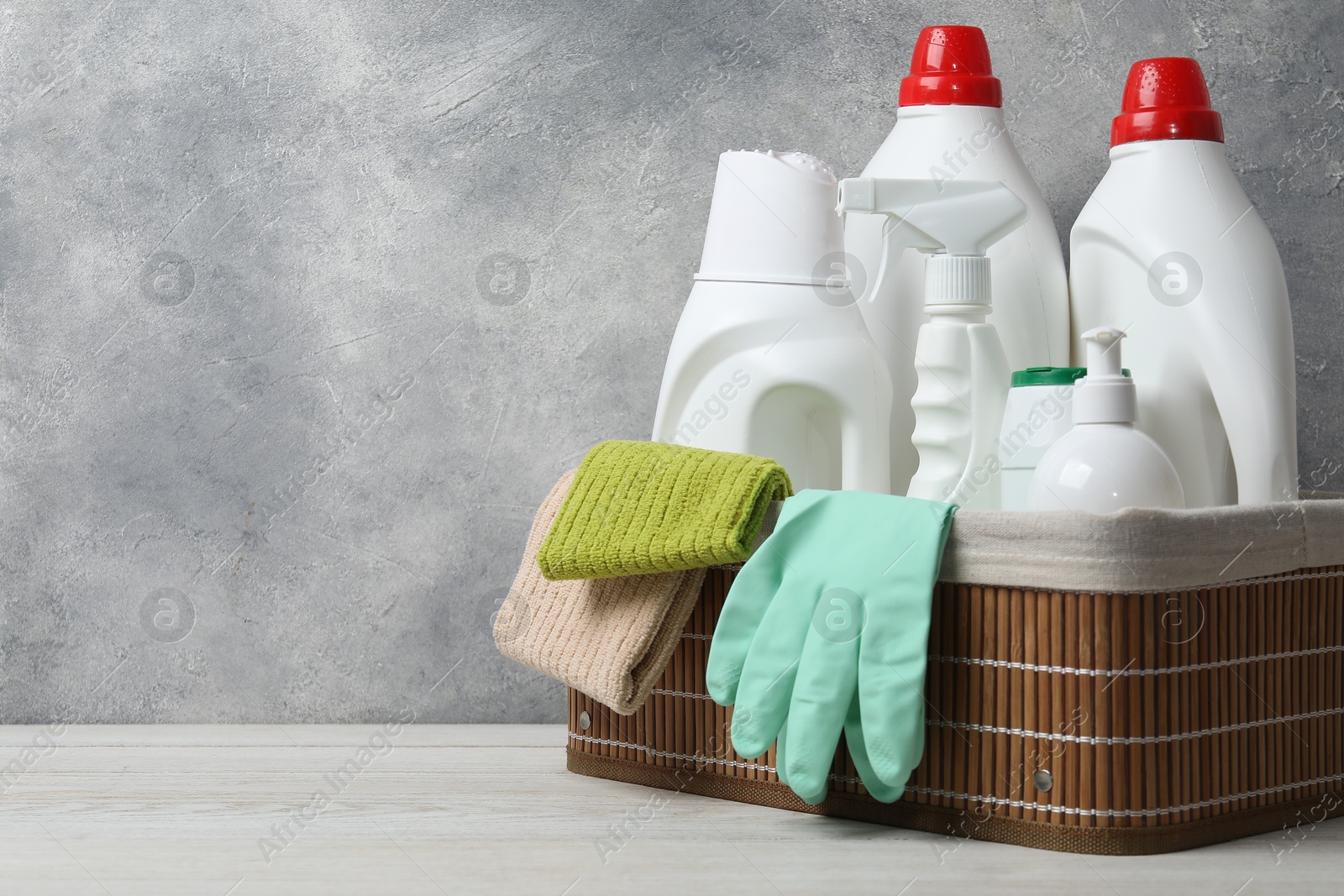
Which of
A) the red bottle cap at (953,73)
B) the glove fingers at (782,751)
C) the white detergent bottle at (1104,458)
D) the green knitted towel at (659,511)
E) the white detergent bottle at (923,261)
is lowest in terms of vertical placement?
the glove fingers at (782,751)

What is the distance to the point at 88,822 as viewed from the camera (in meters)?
0.65

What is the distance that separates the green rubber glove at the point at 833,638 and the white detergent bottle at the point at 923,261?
19 cm

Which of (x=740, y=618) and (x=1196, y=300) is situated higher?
(x=1196, y=300)

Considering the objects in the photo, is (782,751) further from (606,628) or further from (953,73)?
(953,73)

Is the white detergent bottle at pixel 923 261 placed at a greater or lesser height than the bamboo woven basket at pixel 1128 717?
greater

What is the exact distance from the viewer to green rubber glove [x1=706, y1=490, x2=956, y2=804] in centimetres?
56

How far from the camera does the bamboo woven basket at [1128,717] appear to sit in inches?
21.5

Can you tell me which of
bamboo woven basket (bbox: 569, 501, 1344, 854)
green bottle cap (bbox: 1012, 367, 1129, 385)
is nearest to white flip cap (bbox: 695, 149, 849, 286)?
green bottle cap (bbox: 1012, 367, 1129, 385)

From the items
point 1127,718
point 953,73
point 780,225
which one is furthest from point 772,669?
point 953,73

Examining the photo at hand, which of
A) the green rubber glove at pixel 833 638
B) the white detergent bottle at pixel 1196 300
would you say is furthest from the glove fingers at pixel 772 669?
the white detergent bottle at pixel 1196 300

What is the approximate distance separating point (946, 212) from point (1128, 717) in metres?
0.30

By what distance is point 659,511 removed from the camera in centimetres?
65

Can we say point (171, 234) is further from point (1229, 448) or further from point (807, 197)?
point (1229, 448)

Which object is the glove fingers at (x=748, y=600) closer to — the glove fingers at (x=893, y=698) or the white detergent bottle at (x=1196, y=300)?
the glove fingers at (x=893, y=698)
